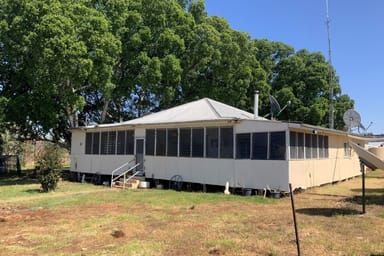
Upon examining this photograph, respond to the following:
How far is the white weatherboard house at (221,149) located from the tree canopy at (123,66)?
311cm

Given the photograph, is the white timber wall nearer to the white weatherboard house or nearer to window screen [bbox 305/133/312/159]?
the white weatherboard house

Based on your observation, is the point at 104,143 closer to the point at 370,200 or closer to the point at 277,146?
the point at 277,146

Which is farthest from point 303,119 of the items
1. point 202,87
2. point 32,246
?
point 32,246

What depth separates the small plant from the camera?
595 inches

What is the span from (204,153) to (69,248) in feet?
29.4

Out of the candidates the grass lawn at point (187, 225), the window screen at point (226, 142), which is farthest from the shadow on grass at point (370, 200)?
the window screen at point (226, 142)

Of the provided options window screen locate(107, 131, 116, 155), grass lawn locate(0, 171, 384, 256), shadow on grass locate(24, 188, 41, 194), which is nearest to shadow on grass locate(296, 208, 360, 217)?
grass lawn locate(0, 171, 384, 256)

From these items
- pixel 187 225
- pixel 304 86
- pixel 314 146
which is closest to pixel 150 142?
pixel 314 146

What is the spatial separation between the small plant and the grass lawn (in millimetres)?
1996

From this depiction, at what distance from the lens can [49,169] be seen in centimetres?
1526

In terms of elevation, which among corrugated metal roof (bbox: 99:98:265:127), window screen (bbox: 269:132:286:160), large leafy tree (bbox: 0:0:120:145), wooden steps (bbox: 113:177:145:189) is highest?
large leafy tree (bbox: 0:0:120:145)

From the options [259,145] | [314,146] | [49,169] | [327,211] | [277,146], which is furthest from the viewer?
[314,146]

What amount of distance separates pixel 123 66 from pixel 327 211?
16.5 meters

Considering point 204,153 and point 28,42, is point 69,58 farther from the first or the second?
point 204,153
